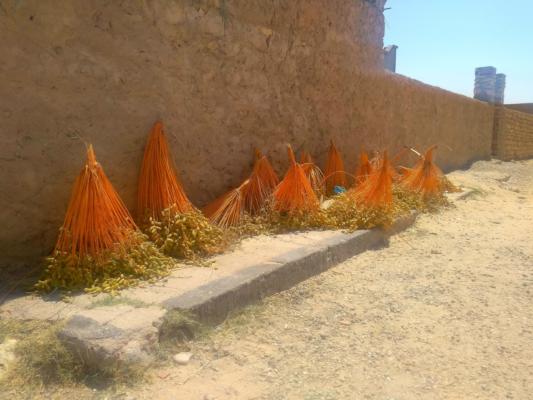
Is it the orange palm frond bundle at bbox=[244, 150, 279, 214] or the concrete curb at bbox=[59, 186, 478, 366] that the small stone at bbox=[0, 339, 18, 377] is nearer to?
the concrete curb at bbox=[59, 186, 478, 366]

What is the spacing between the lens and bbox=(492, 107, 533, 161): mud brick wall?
1284 centimetres

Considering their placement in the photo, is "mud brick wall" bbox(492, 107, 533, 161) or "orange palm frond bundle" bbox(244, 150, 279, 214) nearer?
"orange palm frond bundle" bbox(244, 150, 279, 214)

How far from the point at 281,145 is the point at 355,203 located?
96 cm

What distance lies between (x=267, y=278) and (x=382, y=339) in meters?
0.73

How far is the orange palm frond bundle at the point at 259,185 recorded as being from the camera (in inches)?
159

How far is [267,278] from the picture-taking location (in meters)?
2.85

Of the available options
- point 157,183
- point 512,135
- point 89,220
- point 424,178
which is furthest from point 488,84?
point 89,220

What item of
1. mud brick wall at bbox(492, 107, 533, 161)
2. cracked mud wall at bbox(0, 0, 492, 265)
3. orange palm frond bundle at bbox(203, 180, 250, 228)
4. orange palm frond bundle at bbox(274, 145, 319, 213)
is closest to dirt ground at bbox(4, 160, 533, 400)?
orange palm frond bundle at bbox(274, 145, 319, 213)

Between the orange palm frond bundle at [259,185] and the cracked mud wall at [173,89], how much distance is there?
17cm

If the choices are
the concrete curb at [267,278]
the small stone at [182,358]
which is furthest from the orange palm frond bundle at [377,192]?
the small stone at [182,358]

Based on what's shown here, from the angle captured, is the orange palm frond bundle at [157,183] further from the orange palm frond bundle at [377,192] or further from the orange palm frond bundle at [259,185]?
the orange palm frond bundle at [377,192]

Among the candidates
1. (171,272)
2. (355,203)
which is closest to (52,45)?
(171,272)

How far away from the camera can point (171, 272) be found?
2805mm

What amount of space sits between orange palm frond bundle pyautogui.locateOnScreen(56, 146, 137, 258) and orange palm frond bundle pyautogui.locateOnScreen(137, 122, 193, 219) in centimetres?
50
